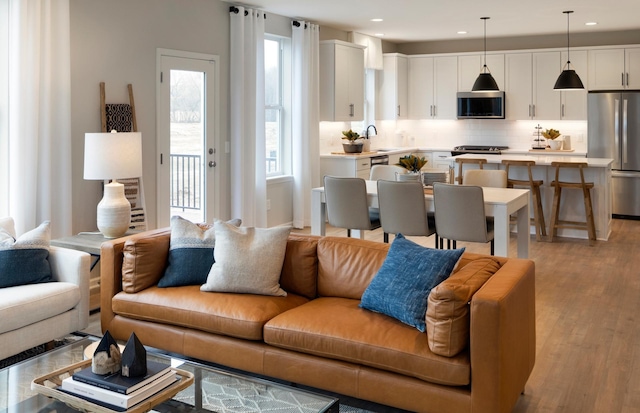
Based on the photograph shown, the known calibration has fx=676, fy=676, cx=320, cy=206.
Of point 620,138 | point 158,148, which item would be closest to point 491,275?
point 158,148

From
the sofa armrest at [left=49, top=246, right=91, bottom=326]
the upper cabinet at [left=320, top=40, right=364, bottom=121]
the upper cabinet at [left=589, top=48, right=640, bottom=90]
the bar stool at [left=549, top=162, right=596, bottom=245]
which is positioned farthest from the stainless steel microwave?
the sofa armrest at [left=49, top=246, right=91, bottom=326]

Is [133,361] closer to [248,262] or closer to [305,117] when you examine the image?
[248,262]

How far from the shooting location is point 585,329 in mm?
4531

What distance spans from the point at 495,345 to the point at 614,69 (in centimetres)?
803

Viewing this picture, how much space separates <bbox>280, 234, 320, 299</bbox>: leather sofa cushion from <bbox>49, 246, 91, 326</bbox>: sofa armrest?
48.0 inches

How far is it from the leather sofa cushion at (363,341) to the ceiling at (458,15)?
4703mm

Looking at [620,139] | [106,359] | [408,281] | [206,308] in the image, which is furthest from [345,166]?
[106,359]

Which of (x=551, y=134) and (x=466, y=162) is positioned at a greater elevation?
(x=551, y=134)

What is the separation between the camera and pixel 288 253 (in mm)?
3928

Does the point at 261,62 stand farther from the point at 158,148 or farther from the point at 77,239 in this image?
the point at 77,239

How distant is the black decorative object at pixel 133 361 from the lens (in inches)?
99.9

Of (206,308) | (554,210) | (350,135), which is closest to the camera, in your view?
(206,308)

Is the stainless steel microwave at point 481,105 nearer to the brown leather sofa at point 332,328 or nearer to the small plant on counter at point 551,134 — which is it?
the small plant on counter at point 551,134

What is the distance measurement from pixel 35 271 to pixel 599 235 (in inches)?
242
